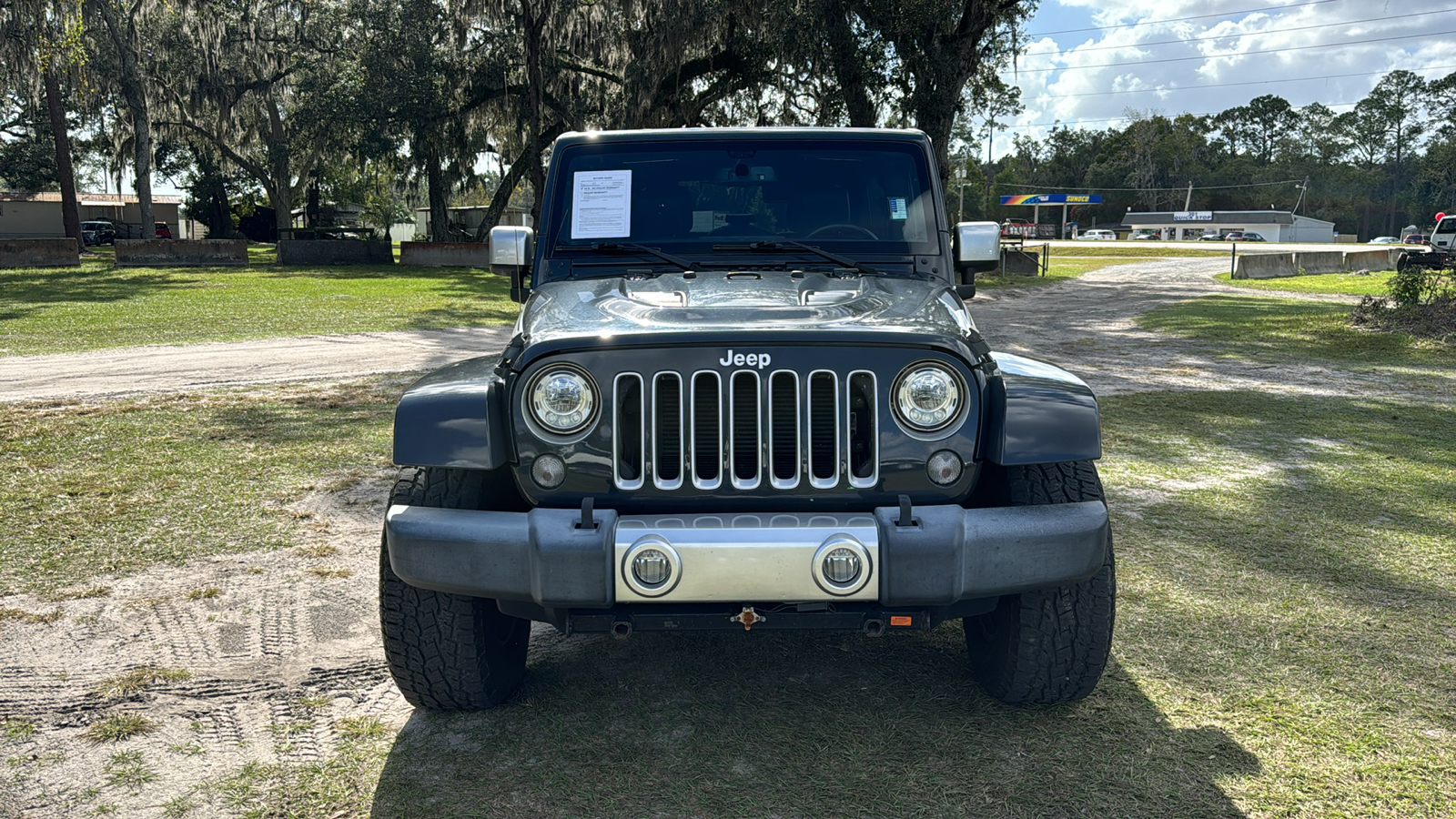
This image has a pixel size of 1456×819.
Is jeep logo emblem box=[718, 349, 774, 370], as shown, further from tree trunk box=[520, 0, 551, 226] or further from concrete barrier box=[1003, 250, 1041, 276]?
concrete barrier box=[1003, 250, 1041, 276]

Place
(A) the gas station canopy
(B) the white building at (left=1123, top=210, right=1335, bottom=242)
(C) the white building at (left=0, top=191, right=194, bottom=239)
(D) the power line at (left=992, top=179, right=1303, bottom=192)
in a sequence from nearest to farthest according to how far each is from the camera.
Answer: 1. (C) the white building at (left=0, top=191, right=194, bottom=239)
2. (B) the white building at (left=1123, top=210, right=1335, bottom=242)
3. (A) the gas station canopy
4. (D) the power line at (left=992, top=179, right=1303, bottom=192)

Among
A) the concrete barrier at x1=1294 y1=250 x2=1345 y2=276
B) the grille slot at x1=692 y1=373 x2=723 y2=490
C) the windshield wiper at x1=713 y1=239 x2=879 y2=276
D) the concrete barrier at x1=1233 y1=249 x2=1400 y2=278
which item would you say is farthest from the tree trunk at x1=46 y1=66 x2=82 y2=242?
the concrete barrier at x1=1294 y1=250 x2=1345 y2=276

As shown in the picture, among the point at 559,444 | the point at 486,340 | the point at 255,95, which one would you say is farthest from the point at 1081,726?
the point at 255,95

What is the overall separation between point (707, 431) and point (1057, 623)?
115cm

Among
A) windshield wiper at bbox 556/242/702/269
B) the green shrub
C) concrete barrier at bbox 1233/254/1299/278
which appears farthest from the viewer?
concrete barrier at bbox 1233/254/1299/278

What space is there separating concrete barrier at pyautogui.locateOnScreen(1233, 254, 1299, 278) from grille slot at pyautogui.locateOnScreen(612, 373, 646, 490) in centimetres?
3180

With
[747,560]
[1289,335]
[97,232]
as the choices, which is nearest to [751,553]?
[747,560]

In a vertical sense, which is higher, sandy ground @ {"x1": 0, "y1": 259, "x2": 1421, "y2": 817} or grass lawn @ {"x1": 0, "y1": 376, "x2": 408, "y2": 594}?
grass lawn @ {"x1": 0, "y1": 376, "x2": 408, "y2": 594}

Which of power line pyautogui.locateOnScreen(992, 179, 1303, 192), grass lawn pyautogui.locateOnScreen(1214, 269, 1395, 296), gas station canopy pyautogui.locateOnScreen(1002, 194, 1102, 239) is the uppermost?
power line pyautogui.locateOnScreen(992, 179, 1303, 192)

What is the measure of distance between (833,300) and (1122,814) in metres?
1.61

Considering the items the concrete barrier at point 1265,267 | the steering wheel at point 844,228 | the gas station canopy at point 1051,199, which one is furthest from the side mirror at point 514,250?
the gas station canopy at point 1051,199

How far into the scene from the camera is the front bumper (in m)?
2.78

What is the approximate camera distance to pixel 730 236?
4.11 metres

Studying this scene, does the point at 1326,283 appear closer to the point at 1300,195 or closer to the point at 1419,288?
the point at 1419,288
